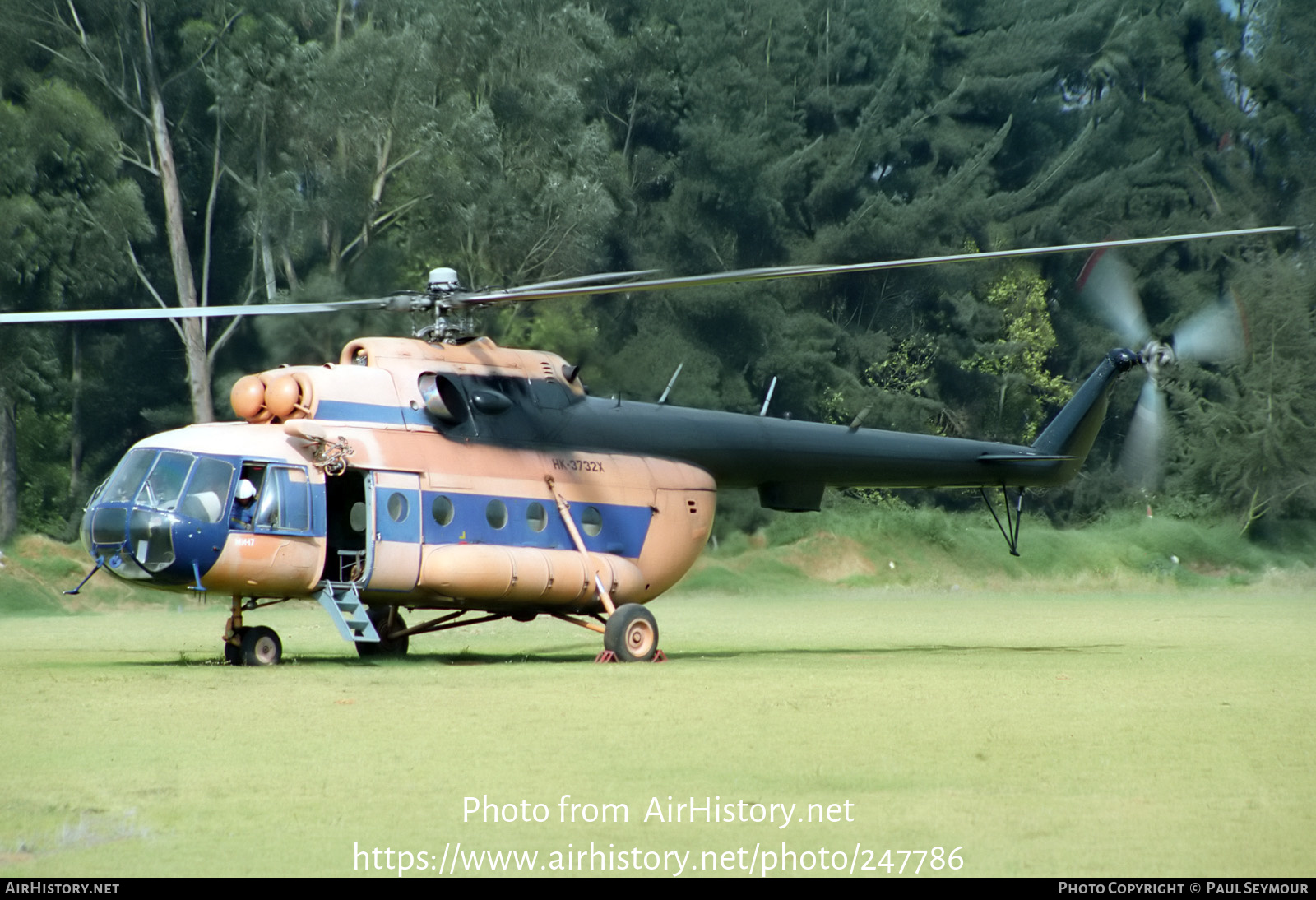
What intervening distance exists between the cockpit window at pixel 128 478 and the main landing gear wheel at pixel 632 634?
4459 millimetres

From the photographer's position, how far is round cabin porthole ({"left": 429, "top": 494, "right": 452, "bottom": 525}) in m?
14.4

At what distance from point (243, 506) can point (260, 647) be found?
149 centimetres

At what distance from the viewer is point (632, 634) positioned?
48.5 feet

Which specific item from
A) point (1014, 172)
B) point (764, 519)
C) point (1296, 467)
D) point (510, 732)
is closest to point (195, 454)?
point (510, 732)

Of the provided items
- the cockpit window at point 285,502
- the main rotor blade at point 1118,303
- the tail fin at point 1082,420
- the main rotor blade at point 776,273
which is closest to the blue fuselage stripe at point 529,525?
the cockpit window at point 285,502

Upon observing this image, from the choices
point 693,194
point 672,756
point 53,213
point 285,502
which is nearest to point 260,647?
point 285,502

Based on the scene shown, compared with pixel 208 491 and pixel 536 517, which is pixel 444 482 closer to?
pixel 536 517

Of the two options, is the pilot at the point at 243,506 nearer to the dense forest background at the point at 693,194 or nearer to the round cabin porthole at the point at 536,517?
the round cabin porthole at the point at 536,517

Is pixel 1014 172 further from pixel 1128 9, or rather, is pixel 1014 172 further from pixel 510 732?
pixel 510 732

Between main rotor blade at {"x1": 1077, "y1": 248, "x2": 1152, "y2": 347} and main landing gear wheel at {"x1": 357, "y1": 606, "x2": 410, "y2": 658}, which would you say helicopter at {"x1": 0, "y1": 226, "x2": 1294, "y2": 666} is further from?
main rotor blade at {"x1": 1077, "y1": 248, "x2": 1152, "y2": 347}

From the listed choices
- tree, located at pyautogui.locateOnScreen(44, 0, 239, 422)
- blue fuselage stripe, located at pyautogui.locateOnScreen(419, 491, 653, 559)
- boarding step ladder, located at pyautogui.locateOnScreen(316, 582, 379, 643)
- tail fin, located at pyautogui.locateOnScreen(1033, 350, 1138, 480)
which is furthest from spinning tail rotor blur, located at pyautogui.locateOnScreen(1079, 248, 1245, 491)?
tree, located at pyautogui.locateOnScreen(44, 0, 239, 422)

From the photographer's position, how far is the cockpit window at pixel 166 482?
13188mm

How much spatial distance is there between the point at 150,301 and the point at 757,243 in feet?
58.8

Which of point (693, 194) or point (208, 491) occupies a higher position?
point (693, 194)
